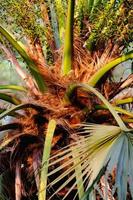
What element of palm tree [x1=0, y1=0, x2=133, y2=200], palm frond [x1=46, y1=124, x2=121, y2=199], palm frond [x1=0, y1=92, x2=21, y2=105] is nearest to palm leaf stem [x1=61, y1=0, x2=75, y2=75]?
palm tree [x1=0, y1=0, x2=133, y2=200]

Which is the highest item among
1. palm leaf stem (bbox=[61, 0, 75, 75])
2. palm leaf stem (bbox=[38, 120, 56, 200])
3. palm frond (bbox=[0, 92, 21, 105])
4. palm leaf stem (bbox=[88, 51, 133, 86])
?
palm leaf stem (bbox=[61, 0, 75, 75])

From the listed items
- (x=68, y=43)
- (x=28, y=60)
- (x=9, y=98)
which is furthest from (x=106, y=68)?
(x=9, y=98)

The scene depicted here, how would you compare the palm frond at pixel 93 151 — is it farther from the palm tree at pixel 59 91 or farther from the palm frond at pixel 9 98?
the palm frond at pixel 9 98

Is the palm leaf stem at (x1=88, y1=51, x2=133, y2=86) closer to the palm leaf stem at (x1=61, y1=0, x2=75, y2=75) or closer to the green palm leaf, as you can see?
the palm leaf stem at (x1=61, y1=0, x2=75, y2=75)

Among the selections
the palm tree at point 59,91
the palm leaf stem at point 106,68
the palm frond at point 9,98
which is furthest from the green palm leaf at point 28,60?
the palm leaf stem at point 106,68

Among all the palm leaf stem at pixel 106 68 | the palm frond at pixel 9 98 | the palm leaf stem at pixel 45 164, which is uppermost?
the palm leaf stem at pixel 106 68

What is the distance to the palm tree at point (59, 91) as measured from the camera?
3582 millimetres

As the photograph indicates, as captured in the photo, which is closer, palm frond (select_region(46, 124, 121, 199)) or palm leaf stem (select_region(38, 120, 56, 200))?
palm frond (select_region(46, 124, 121, 199))

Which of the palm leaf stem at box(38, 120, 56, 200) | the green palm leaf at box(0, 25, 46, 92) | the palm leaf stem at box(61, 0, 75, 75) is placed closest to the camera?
the palm leaf stem at box(38, 120, 56, 200)

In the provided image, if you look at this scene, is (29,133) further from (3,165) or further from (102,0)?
(102,0)

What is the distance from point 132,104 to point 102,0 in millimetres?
924

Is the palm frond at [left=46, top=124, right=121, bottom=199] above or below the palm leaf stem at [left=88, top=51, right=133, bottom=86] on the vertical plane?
below

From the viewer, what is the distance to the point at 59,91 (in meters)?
3.73

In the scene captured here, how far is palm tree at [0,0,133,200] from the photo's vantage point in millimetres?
3582
